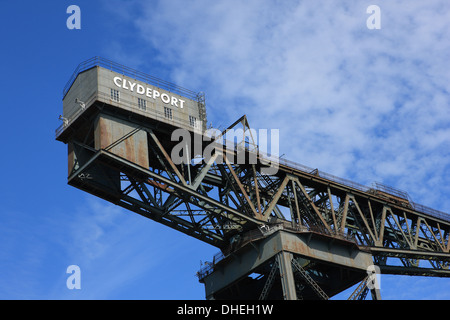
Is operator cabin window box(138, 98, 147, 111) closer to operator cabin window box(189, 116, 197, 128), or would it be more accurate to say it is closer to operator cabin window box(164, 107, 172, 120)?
operator cabin window box(164, 107, 172, 120)

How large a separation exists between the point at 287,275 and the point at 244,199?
8.29 m

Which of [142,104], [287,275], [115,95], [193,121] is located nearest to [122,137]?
[115,95]

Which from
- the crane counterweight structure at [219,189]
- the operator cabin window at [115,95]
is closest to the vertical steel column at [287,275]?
the crane counterweight structure at [219,189]

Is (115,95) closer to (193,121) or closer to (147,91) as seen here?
(147,91)

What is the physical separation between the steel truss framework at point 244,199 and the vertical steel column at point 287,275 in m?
1.00

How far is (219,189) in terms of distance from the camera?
58625 millimetres

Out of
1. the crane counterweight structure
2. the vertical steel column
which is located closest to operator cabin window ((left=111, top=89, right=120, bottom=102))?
the crane counterweight structure

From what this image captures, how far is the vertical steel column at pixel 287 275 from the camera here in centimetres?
5047

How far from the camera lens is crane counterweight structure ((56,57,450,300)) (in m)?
50.9

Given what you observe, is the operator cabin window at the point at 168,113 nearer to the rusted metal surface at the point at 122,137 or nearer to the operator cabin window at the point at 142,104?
the operator cabin window at the point at 142,104

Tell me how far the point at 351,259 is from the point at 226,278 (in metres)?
9.81
